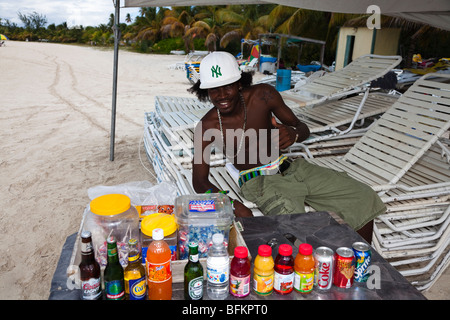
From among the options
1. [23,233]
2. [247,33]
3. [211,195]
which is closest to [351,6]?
[211,195]

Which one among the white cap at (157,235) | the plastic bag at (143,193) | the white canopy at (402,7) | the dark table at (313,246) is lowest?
the dark table at (313,246)

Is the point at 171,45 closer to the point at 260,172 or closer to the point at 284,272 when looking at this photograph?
the point at 260,172

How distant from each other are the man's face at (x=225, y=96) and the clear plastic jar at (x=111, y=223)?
1.26m

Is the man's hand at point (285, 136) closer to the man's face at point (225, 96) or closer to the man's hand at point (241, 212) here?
the man's face at point (225, 96)

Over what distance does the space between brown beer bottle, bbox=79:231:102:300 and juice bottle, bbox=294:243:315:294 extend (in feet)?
2.42

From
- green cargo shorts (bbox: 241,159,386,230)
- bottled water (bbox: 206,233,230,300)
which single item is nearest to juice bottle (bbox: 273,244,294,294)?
bottled water (bbox: 206,233,230,300)

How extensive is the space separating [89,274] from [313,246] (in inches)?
38.7

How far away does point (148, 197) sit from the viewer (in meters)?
2.04

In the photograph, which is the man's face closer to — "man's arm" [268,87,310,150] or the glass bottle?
"man's arm" [268,87,310,150]

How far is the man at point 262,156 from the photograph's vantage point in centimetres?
247

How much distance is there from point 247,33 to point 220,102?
2587 centimetres

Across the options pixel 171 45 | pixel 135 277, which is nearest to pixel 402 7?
pixel 135 277

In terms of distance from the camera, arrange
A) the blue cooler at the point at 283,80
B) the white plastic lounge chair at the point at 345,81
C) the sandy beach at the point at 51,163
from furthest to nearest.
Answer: the blue cooler at the point at 283,80 < the white plastic lounge chair at the point at 345,81 < the sandy beach at the point at 51,163

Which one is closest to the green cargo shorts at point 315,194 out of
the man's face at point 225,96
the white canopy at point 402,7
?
the man's face at point 225,96
